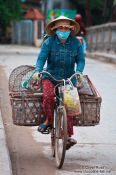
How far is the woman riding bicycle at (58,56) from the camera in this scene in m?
6.72

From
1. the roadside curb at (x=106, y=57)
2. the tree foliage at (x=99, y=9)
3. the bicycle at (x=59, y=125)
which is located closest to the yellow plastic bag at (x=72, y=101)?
the bicycle at (x=59, y=125)

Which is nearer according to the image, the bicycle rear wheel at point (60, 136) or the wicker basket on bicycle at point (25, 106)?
the bicycle rear wheel at point (60, 136)

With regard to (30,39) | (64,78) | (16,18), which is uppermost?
(64,78)

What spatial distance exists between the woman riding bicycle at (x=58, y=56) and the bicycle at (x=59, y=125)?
0.08 metres

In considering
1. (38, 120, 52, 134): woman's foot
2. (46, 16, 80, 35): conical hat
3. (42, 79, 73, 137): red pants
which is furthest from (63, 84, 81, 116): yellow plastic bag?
(46, 16, 80, 35): conical hat

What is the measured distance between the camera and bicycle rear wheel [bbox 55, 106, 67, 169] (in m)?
6.37

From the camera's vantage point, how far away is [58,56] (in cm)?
676

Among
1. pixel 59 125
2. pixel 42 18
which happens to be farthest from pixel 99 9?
pixel 59 125

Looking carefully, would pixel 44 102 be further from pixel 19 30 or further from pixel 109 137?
pixel 19 30

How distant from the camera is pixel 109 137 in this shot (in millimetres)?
8523

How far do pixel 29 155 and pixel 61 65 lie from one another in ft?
4.34

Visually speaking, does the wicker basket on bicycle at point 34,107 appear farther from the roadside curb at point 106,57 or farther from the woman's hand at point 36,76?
the roadside curb at point 106,57

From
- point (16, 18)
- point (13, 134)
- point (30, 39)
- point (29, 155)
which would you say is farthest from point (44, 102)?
point (30, 39)

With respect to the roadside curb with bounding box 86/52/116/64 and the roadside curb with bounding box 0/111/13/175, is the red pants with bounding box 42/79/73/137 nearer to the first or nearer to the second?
the roadside curb with bounding box 0/111/13/175
